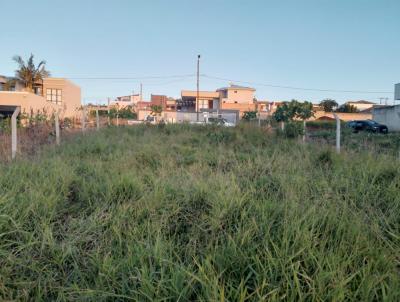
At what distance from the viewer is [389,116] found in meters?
30.8

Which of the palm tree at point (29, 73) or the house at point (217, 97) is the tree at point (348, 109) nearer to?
the house at point (217, 97)

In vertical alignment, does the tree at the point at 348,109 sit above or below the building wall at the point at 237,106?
above

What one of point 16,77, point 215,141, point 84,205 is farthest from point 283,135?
point 16,77

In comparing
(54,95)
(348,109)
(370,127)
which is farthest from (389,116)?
(54,95)

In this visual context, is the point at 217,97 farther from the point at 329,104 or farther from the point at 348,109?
the point at 348,109

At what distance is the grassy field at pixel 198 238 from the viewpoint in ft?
6.07

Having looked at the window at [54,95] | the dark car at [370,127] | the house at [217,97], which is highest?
the house at [217,97]

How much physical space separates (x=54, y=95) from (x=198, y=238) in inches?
1419

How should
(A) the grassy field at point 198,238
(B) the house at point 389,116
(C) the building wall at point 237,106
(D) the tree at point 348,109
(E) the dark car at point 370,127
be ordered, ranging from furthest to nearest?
(D) the tree at point 348,109 → (C) the building wall at point 237,106 → (B) the house at point 389,116 → (E) the dark car at point 370,127 → (A) the grassy field at point 198,238

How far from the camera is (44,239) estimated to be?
8.04ft

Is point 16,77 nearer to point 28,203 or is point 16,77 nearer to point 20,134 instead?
point 20,134

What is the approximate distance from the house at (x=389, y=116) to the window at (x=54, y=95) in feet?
121

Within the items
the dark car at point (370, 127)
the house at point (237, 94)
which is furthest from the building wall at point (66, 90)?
the dark car at point (370, 127)

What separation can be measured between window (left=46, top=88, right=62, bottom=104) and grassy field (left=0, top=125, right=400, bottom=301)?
3328 cm
